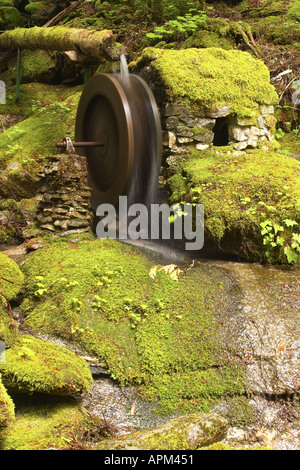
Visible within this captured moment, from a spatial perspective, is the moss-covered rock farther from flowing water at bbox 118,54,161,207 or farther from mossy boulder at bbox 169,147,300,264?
flowing water at bbox 118,54,161,207

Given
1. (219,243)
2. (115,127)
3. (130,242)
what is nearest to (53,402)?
(219,243)

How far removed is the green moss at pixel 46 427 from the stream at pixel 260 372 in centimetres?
28

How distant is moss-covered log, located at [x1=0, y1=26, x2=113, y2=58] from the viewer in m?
7.31

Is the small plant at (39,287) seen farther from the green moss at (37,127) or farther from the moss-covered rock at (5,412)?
the green moss at (37,127)

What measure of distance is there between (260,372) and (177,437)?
45.0 inches

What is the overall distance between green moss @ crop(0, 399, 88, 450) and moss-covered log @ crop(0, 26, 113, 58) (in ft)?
19.1

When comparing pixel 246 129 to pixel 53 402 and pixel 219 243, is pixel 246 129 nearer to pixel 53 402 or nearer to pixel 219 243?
pixel 219 243

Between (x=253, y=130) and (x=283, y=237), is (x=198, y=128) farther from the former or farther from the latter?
(x=283, y=237)

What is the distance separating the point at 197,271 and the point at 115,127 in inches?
100

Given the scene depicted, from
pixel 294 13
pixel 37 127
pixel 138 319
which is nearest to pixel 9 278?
pixel 138 319

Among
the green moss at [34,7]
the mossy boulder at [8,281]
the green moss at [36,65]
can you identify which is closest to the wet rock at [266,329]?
the mossy boulder at [8,281]

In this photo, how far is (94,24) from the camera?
9.80 meters

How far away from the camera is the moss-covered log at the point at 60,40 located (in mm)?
7312

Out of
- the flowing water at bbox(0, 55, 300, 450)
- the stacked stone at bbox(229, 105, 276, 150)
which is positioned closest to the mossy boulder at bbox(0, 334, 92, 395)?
the flowing water at bbox(0, 55, 300, 450)
